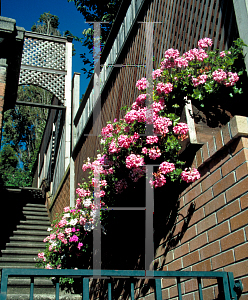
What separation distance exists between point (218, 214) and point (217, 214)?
14mm

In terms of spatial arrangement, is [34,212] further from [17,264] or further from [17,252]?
[17,264]

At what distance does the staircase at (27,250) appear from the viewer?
5.04 metres

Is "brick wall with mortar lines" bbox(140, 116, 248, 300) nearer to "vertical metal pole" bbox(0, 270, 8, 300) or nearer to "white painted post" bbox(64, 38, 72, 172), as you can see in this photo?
"vertical metal pole" bbox(0, 270, 8, 300)

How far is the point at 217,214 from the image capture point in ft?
7.42

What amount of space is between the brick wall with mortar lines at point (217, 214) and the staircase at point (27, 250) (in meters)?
2.89

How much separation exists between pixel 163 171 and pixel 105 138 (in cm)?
93

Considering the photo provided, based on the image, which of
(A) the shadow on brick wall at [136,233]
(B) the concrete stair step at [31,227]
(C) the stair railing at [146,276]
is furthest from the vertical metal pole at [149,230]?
(B) the concrete stair step at [31,227]

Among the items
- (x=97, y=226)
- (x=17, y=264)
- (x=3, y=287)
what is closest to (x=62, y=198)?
(x=17, y=264)

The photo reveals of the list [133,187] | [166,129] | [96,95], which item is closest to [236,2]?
[166,129]

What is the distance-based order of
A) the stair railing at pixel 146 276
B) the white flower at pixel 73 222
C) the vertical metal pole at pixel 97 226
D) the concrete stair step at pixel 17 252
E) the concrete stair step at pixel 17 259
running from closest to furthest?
the stair railing at pixel 146 276
the vertical metal pole at pixel 97 226
the white flower at pixel 73 222
the concrete stair step at pixel 17 259
the concrete stair step at pixel 17 252

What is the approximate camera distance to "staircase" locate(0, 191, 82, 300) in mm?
5043

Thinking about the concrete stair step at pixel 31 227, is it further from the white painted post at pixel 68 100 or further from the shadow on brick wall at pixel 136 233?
the shadow on brick wall at pixel 136 233

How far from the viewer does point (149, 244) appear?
3.22 metres

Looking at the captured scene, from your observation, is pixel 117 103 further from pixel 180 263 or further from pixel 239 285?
pixel 239 285
